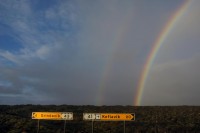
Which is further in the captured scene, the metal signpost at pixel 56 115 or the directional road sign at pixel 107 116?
the metal signpost at pixel 56 115

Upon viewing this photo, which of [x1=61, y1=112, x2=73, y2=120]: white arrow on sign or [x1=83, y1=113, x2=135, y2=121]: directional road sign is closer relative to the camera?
[x1=83, y1=113, x2=135, y2=121]: directional road sign

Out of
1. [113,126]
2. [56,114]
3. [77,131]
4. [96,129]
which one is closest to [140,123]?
[113,126]

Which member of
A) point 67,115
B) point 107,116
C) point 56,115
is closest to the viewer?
point 107,116

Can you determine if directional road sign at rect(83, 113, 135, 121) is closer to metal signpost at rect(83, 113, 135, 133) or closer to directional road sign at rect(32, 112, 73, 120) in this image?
metal signpost at rect(83, 113, 135, 133)

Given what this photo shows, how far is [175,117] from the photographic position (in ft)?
201

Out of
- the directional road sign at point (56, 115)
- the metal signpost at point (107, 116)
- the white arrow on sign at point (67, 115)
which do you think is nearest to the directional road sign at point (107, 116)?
the metal signpost at point (107, 116)

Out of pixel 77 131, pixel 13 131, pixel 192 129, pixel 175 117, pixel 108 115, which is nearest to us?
pixel 108 115

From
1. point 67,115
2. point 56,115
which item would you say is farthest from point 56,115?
point 67,115

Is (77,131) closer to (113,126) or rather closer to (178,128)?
(113,126)

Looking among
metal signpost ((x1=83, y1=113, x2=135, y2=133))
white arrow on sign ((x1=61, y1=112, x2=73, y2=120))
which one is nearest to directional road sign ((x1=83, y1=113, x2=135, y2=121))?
metal signpost ((x1=83, y1=113, x2=135, y2=133))

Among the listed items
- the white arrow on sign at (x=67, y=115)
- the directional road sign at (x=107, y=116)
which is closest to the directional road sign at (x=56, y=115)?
the white arrow on sign at (x=67, y=115)

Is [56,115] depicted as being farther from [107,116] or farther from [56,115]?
[107,116]

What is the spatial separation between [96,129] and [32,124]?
831cm

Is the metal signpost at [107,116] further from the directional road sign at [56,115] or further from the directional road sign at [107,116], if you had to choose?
the directional road sign at [56,115]
